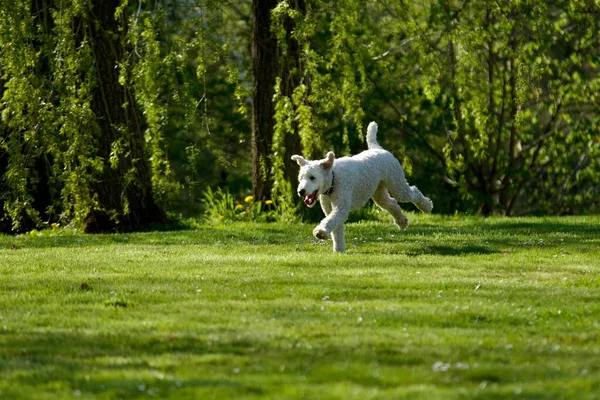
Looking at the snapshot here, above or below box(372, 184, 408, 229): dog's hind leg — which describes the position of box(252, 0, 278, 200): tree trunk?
above

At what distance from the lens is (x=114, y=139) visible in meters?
13.9

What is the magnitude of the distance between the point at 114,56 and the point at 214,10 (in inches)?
59.4

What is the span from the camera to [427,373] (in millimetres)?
5629

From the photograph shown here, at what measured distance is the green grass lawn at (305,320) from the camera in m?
5.50

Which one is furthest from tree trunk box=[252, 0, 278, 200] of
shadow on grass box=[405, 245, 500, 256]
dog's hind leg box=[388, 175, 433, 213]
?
shadow on grass box=[405, 245, 500, 256]

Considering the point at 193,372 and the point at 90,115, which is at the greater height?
the point at 90,115

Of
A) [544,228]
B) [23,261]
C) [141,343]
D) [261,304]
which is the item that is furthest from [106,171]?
[141,343]

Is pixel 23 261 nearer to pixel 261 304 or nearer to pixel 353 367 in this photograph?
pixel 261 304

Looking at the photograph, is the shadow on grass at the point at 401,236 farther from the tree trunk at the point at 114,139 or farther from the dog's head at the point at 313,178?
the dog's head at the point at 313,178

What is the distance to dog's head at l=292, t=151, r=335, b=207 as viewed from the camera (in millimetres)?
9883

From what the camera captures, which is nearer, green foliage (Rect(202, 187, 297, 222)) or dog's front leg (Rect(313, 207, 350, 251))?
dog's front leg (Rect(313, 207, 350, 251))

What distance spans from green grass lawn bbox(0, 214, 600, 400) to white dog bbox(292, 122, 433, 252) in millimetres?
326

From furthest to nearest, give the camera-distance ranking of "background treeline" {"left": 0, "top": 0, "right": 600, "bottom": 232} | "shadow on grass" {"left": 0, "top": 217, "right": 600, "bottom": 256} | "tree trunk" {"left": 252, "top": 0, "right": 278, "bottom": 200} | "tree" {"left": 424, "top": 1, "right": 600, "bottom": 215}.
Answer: "tree" {"left": 424, "top": 1, "right": 600, "bottom": 215} → "tree trunk" {"left": 252, "top": 0, "right": 278, "bottom": 200} → "background treeline" {"left": 0, "top": 0, "right": 600, "bottom": 232} → "shadow on grass" {"left": 0, "top": 217, "right": 600, "bottom": 256}

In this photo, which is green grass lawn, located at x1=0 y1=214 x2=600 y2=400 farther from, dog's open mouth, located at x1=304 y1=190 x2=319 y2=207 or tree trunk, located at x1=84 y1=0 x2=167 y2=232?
tree trunk, located at x1=84 y1=0 x2=167 y2=232
